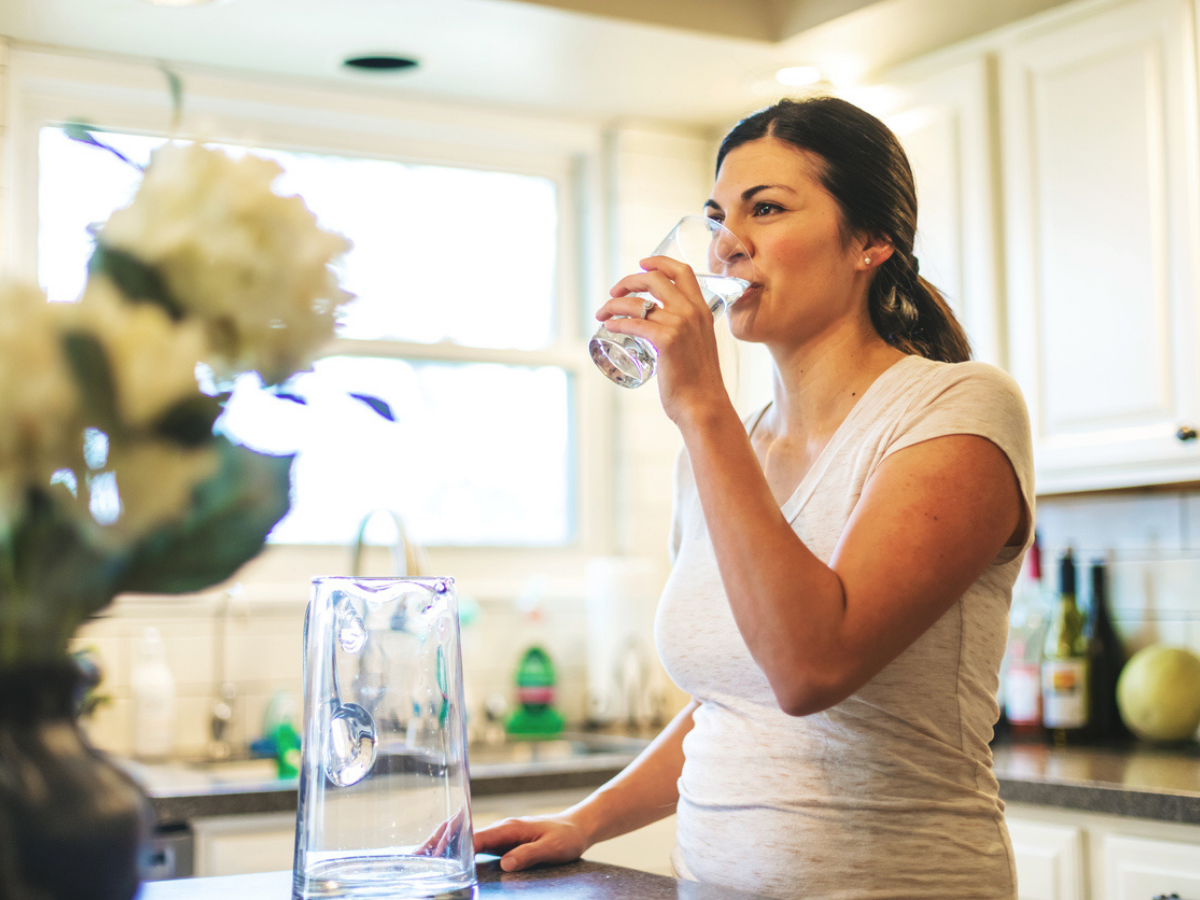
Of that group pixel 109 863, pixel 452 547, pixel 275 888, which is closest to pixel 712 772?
pixel 275 888

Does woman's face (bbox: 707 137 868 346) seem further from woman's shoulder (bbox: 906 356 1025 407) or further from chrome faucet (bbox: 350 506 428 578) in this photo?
chrome faucet (bbox: 350 506 428 578)

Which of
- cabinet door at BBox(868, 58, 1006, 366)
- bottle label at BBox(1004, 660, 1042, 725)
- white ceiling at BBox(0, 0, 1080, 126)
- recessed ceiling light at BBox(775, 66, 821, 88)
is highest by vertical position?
white ceiling at BBox(0, 0, 1080, 126)

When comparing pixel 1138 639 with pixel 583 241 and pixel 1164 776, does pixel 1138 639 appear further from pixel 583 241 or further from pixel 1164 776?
pixel 583 241

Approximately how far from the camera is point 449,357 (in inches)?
124

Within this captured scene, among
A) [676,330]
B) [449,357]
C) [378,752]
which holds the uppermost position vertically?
[449,357]

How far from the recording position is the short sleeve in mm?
1096

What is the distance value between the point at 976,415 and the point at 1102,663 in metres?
1.70

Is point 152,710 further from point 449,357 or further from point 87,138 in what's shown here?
point 87,138

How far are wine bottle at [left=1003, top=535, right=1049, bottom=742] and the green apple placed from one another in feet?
0.63

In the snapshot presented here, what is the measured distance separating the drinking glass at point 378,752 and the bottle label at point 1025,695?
79.8 inches

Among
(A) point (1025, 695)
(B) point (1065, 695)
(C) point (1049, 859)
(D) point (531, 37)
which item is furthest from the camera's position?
(D) point (531, 37)

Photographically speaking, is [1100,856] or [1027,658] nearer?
[1100,856]

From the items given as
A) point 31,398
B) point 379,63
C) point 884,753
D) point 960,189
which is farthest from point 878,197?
point 379,63

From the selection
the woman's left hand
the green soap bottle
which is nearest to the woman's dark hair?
the woman's left hand
